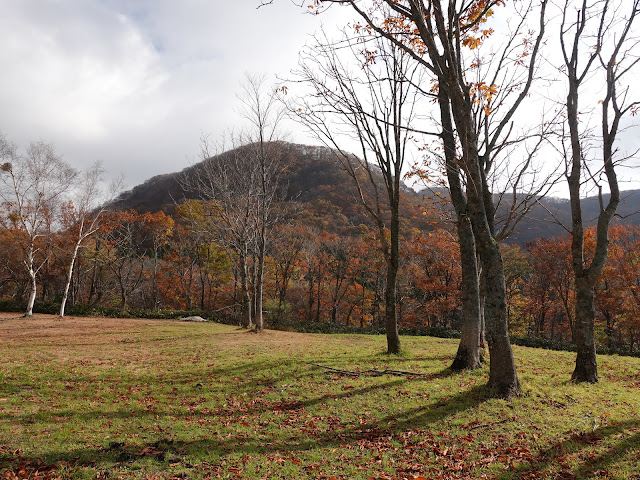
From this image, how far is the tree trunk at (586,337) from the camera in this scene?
716 cm

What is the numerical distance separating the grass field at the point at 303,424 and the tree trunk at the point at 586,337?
15.4 inches

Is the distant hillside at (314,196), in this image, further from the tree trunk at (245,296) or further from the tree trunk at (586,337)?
the tree trunk at (586,337)

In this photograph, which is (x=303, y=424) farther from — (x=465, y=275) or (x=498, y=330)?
(x=465, y=275)

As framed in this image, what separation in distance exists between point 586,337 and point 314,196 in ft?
165

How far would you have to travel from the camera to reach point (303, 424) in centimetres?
507

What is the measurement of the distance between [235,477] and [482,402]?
3705 mm

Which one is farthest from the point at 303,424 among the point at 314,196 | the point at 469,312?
the point at 314,196

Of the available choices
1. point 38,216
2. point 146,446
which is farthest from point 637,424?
point 38,216

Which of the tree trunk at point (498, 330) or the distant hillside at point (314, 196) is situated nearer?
the tree trunk at point (498, 330)

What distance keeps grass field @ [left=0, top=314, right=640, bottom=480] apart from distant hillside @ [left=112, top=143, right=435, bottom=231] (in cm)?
3056

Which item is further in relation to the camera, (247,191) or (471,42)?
(247,191)

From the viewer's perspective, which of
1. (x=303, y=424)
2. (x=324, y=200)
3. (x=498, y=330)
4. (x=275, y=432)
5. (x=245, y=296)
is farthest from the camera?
(x=324, y=200)

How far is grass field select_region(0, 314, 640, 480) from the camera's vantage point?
3.71 meters

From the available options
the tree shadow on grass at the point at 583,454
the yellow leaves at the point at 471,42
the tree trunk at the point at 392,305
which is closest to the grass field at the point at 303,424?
the tree shadow on grass at the point at 583,454
